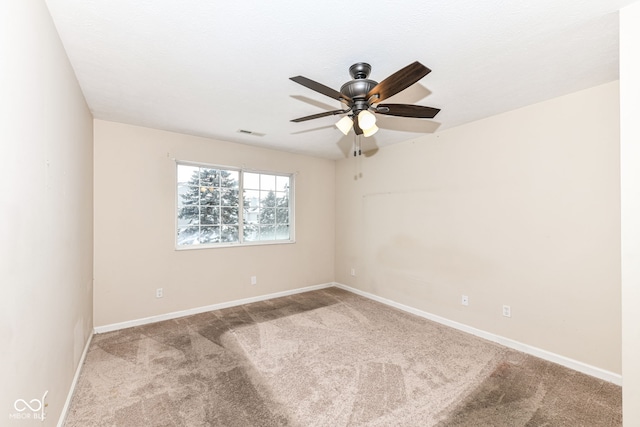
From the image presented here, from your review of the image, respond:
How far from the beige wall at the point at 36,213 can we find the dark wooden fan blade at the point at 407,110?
1.91 m

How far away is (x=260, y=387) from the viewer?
7.14ft

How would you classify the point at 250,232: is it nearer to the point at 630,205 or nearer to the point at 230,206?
the point at 230,206

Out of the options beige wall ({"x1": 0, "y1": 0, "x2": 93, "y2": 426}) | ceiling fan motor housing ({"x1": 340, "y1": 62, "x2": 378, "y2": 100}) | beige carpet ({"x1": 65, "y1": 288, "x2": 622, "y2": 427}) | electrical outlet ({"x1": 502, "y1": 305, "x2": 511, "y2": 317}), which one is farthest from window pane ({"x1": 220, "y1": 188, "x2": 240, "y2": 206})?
electrical outlet ({"x1": 502, "y1": 305, "x2": 511, "y2": 317})

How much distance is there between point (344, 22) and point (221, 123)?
2.17m

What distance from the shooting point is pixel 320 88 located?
179 cm

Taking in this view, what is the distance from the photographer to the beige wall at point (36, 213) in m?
1.08

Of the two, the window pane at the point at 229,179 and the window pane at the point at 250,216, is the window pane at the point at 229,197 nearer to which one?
the window pane at the point at 229,179

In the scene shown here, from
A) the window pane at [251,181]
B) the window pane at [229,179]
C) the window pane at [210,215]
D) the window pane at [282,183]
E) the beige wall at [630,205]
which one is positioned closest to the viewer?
the beige wall at [630,205]

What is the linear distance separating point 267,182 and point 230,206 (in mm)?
758

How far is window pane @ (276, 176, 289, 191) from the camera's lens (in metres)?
4.74

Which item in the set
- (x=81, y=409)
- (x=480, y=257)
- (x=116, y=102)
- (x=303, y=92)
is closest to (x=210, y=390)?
(x=81, y=409)

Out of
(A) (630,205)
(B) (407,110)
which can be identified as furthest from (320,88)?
(A) (630,205)

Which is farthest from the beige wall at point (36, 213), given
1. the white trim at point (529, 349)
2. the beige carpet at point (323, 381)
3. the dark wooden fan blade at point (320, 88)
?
the white trim at point (529, 349)

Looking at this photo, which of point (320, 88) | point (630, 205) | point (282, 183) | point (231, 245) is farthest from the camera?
point (282, 183)
